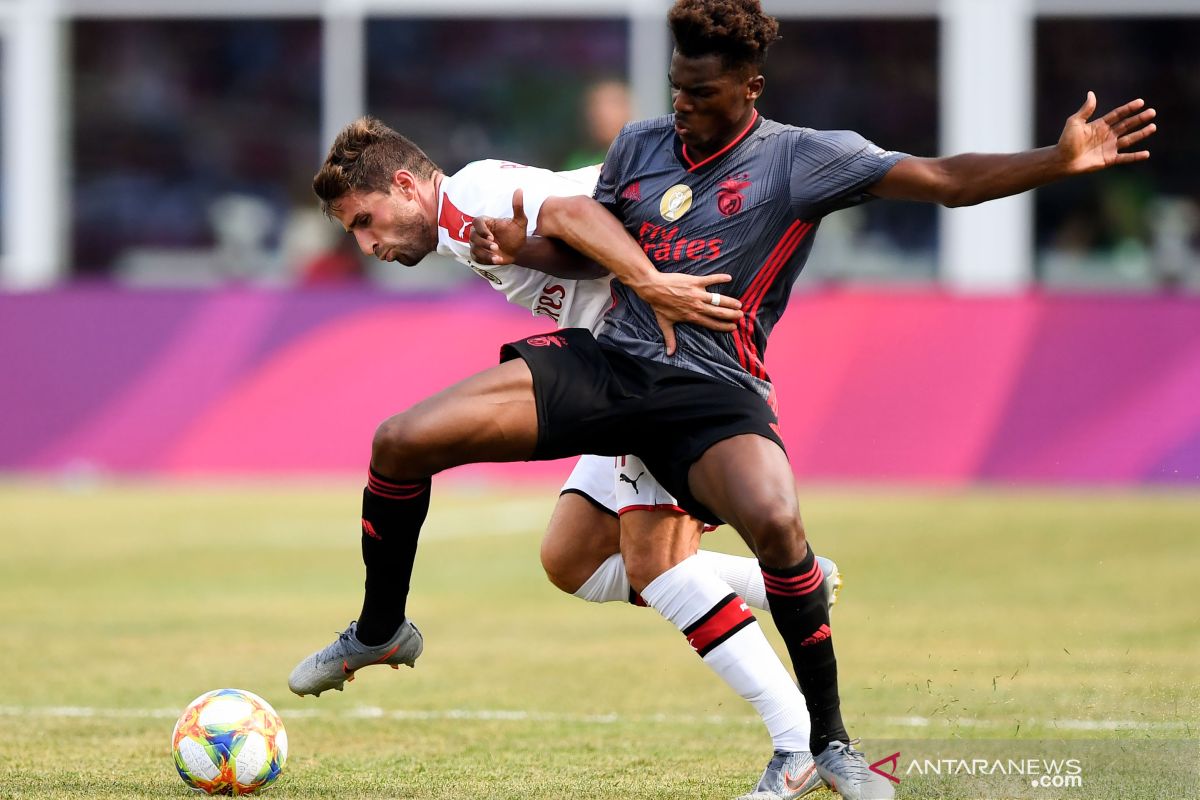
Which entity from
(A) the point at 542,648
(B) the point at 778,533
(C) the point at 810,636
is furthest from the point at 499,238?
(A) the point at 542,648

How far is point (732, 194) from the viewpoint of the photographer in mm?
5797

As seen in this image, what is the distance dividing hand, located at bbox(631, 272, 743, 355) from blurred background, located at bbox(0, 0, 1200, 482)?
9315 mm

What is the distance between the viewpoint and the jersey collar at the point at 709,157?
5.87 metres

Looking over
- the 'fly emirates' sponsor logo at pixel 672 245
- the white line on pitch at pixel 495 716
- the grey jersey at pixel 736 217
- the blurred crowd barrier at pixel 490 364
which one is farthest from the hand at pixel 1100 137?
the blurred crowd barrier at pixel 490 364

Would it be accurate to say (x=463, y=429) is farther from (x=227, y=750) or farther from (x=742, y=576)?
(x=742, y=576)

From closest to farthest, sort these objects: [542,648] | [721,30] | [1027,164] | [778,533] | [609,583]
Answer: [1027,164] < [778,533] < [721,30] < [609,583] < [542,648]

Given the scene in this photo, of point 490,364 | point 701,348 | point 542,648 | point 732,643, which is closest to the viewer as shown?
point 701,348

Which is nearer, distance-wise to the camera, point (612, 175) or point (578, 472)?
point (612, 175)

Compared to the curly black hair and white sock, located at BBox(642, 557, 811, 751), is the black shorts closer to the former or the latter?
white sock, located at BBox(642, 557, 811, 751)

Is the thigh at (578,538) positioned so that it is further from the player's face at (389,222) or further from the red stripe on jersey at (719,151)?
the red stripe on jersey at (719,151)

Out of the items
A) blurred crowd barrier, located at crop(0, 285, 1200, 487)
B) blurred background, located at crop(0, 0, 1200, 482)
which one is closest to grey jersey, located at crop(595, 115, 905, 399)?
blurred crowd barrier, located at crop(0, 285, 1200, 487)

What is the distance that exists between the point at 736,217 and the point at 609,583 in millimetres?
1486

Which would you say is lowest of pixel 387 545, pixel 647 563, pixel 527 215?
pixel 647 563

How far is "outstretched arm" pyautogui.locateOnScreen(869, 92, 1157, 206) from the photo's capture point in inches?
210
